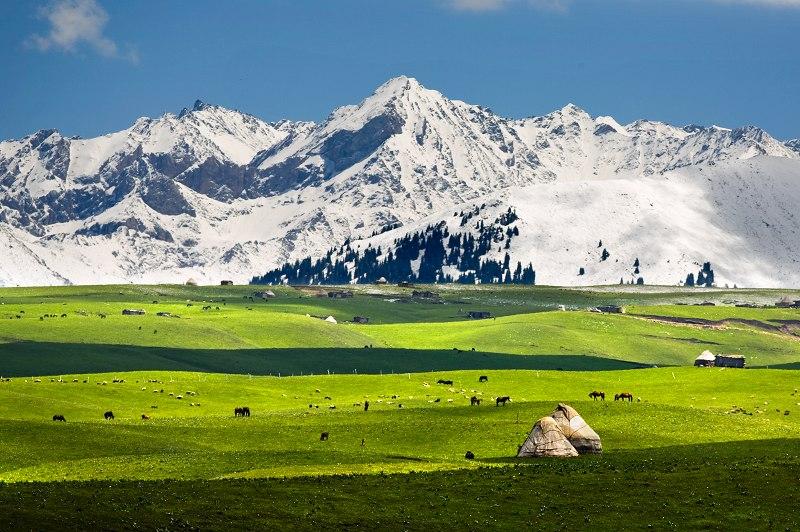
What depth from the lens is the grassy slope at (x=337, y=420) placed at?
8400cm

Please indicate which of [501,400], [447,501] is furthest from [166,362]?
[447,501]

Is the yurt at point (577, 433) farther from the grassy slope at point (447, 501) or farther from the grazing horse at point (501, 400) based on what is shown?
the grazing horse at point (501, 400)

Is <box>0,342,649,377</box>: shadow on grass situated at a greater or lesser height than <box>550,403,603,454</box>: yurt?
lesser

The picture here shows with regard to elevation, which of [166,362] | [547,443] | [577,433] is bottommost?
[166,362]

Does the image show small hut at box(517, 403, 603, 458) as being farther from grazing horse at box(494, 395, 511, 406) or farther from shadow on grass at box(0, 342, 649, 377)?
shadow on grass at box(0, 342, 649, 377)

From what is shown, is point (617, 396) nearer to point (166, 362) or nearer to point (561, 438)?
point (561, 438)

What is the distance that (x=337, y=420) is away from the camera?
365 ft

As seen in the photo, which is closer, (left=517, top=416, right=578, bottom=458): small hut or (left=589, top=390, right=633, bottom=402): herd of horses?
(left=517, top=416, right=578, bottom=458): small hut

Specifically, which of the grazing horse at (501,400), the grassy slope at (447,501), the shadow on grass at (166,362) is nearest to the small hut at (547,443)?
the grassy slope at (447,501)

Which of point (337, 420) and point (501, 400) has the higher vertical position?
point (501, 400)

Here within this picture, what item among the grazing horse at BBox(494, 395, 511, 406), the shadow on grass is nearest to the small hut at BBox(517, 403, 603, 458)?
the grazing horse at BBox(494, 395, 511, 406)

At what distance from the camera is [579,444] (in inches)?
3649

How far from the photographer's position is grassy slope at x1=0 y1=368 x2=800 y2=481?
84000 millimetres

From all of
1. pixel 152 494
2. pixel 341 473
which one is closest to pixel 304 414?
pixel 341 473
